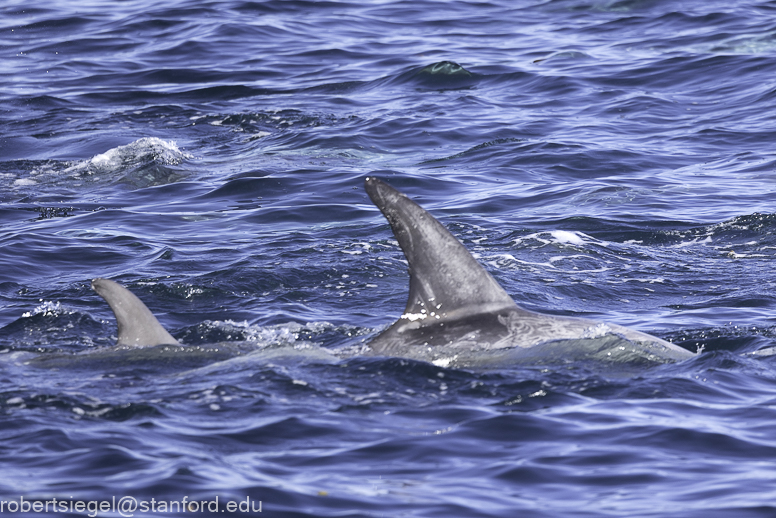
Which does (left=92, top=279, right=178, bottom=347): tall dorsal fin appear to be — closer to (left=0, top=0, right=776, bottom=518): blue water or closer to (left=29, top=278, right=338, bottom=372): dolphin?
(left=29, top=278, right=338, bottom=372): dolphin

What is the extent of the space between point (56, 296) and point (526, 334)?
15.8 feet

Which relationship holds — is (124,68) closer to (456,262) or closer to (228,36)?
(228,36)

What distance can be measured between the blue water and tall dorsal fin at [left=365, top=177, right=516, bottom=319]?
21.3 inches

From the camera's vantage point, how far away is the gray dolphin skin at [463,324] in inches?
285

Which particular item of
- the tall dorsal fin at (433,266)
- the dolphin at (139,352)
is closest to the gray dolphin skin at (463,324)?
the tall dorsal fin at (433,266)

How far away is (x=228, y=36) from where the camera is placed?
2330cm

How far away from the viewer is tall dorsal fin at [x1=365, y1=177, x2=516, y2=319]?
23.4 ft

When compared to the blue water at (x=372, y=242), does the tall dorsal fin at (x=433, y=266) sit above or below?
above

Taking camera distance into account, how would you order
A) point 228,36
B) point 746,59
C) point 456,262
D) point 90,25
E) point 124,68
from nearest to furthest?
point 456,262, point 746,59, point 124,68, point 228,36, point 90,25

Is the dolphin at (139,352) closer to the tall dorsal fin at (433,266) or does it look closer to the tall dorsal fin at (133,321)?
the tall dorsal fin at (133,321)

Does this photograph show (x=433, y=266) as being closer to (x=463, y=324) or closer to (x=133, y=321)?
(x=463, y=324)

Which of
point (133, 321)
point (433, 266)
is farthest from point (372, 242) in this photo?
point (133, 321)

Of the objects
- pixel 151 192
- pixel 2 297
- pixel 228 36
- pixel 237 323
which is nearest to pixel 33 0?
pixel 228 36

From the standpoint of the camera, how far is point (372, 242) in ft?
38.3
